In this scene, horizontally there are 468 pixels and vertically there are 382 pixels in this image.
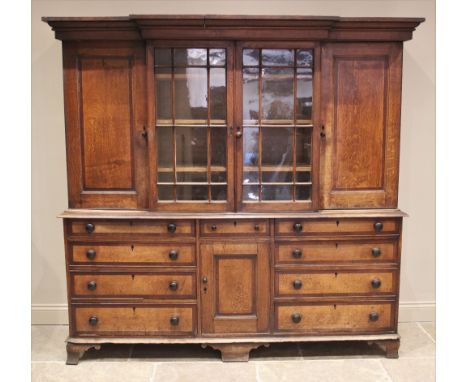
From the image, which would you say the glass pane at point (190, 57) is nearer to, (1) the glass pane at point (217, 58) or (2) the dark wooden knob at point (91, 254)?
(1) the glass pane at point (217, 58)

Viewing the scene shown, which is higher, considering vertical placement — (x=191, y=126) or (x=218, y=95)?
(x=218, y=95)

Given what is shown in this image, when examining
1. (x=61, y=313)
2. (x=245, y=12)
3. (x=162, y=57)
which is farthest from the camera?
(x=61, y=313)

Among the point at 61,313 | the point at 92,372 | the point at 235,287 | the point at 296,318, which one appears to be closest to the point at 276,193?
the point at 235,287

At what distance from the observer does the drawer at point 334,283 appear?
9.54 feet

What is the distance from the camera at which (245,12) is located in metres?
3.26

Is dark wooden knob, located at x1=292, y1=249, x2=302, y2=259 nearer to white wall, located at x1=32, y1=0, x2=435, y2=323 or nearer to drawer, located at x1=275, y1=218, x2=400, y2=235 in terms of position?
drawer, located at x1=275, y1=218, x2=400, y2=235

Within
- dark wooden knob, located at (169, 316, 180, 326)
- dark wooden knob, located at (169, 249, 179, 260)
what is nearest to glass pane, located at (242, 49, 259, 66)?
dark wooden knob, located at (169, 249, 179, 260)

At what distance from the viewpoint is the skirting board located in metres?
3.48

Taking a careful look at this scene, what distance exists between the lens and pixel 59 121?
Answer: 11.0ft

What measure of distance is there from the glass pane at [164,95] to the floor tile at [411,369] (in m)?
1.94

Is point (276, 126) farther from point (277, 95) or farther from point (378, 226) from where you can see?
point (378, 226)

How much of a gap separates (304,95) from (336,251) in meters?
0.94

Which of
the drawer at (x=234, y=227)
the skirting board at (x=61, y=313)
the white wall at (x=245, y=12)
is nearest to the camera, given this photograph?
the drawer at (x=234, y=227)

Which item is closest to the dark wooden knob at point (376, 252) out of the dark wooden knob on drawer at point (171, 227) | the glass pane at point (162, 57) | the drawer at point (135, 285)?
the drawer at point (135, 285)
